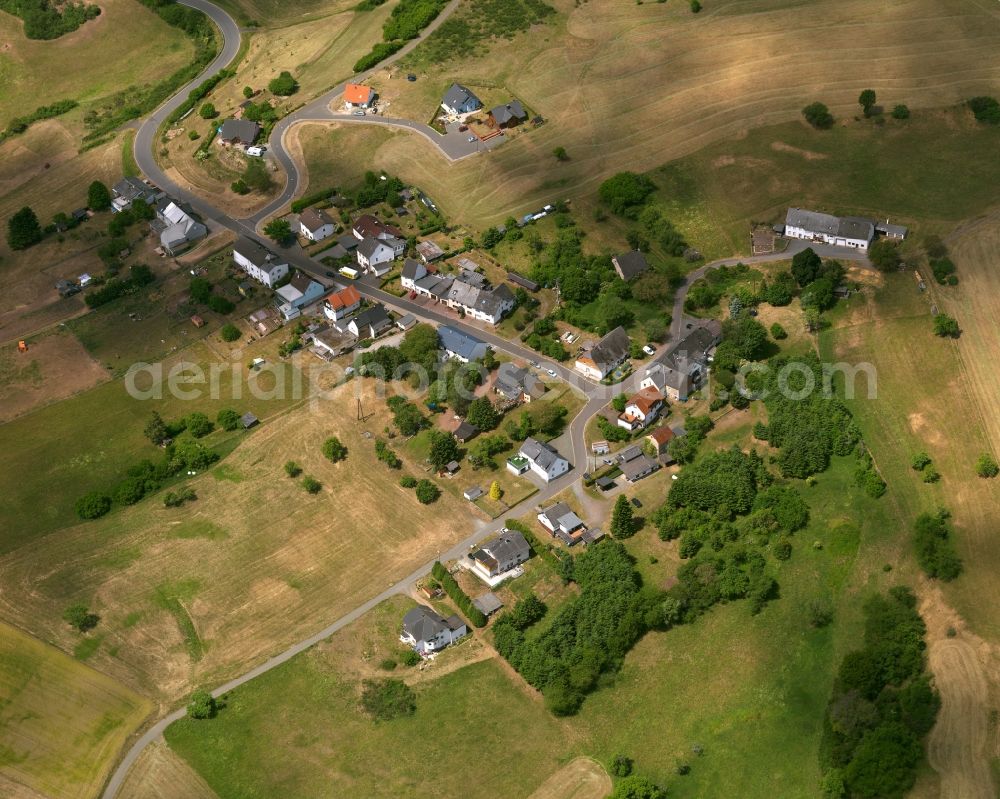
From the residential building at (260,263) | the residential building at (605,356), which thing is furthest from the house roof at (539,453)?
the residential building at (260,263)

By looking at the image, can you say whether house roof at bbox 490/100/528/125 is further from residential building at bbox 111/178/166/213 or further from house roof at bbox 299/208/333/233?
residential building at bbox 111/178/166/213

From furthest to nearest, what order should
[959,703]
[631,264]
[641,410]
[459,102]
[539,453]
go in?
[459,102]
[631,264]
[641,410]
[539,453]
[959,703]

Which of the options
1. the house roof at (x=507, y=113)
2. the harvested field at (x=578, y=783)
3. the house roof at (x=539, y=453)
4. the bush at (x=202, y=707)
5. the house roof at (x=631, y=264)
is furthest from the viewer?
the house roof at (x=507, y=113)

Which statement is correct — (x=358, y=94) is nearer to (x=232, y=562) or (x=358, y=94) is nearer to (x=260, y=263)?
(x=260, y=263)

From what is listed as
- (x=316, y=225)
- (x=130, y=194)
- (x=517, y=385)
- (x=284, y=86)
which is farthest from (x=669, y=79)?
(x=130, y=194)

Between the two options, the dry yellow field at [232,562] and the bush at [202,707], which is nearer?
the bush at [202,707]

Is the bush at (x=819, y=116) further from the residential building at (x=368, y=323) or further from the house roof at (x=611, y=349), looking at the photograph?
the residential building at (x=368, y=323)

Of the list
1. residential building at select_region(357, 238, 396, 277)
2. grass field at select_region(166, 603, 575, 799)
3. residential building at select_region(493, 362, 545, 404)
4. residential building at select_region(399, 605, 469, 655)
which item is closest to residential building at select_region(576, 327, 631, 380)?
residential building at select_region(493, 362, 545, 404)
